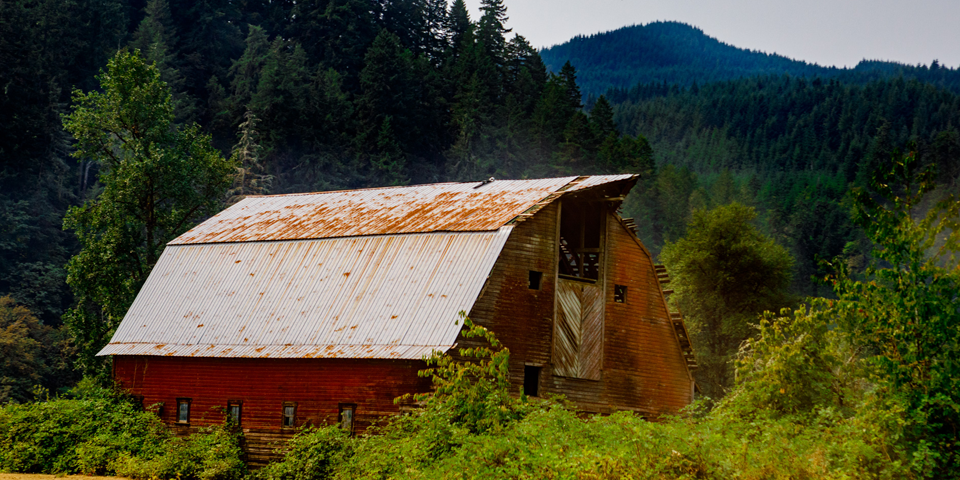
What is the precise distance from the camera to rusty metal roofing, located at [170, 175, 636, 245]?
25328 mm

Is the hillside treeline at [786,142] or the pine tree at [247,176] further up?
the hillside treeline at [786,142]

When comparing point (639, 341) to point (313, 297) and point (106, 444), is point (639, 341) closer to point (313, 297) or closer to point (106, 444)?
point (313, 297)

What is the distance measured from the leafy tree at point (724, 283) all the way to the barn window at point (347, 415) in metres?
24.6

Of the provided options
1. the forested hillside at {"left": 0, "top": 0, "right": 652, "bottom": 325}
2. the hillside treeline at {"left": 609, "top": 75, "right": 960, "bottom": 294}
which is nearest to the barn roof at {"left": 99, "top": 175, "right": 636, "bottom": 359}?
the forested hillside at {"left": 0, "top": 0, "right": 652, "bottom": 325}

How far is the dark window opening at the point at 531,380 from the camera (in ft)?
79.0

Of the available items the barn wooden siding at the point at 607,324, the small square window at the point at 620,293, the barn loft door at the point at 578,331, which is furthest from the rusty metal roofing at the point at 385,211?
the small square window at the point at 620,293

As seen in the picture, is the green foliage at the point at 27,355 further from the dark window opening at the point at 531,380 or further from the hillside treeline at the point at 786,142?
the hillside treeline at the point at 786,142

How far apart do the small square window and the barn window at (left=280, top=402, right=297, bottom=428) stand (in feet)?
29.1

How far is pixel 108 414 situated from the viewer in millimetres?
25969

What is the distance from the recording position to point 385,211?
28156 millimetres

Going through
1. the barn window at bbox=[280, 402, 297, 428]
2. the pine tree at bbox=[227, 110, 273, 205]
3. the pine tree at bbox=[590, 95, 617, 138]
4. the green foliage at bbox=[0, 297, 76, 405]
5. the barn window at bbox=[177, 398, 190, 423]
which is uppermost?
the pine tree at bbox=[590, 95, 617, 138]

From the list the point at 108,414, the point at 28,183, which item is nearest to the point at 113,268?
the point at 108,414

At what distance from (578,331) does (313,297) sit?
6.90m

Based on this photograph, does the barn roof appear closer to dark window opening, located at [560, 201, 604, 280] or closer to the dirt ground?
dark window opening, located at [560, 201, 604, 280]
